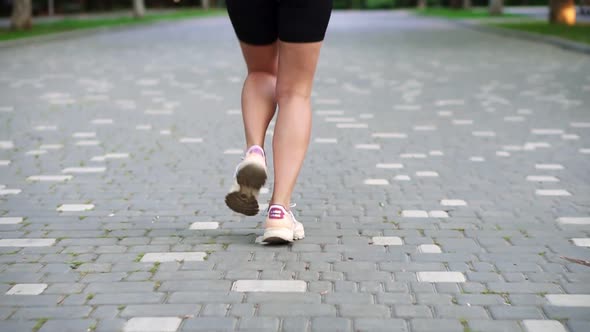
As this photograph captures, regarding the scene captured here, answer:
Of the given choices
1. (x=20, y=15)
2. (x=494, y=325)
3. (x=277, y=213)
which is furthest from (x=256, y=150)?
(x=20, y=15)

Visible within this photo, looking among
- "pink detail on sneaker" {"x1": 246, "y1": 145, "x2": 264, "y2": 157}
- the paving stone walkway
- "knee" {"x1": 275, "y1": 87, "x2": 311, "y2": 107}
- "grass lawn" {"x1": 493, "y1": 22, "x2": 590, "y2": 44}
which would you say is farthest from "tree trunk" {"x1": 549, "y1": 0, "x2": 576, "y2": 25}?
"pink detail on sneaker" {"x1": 246, "y1": 145, "x2": 264, "y2": 157}

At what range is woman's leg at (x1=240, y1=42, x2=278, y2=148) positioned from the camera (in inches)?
169

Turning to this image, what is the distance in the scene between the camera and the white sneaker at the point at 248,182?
3982mm

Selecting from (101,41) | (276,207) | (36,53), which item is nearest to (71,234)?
(276,207)

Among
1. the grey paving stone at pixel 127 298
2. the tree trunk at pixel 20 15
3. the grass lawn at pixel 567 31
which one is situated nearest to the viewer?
the grey paving stone at pixel 127 298

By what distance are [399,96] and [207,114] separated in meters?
2.62

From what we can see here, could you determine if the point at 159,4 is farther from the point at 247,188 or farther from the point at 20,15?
the point at 247,188

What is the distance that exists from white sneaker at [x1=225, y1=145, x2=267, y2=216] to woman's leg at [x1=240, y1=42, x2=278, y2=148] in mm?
237

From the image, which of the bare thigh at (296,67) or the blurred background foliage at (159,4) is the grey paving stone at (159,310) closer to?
the bare thigh at (296,67)

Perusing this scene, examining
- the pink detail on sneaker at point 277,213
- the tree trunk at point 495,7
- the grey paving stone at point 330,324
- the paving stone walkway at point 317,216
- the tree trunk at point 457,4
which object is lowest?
the tree trunk at point 457,4

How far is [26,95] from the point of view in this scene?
10453 millimetres

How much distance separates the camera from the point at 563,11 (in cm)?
2686

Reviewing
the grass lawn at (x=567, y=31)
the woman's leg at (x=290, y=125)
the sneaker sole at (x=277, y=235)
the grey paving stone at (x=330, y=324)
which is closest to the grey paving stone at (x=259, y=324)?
the grey paving stone at (x=330, y=324)

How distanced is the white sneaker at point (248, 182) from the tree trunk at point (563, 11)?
24.3 m
